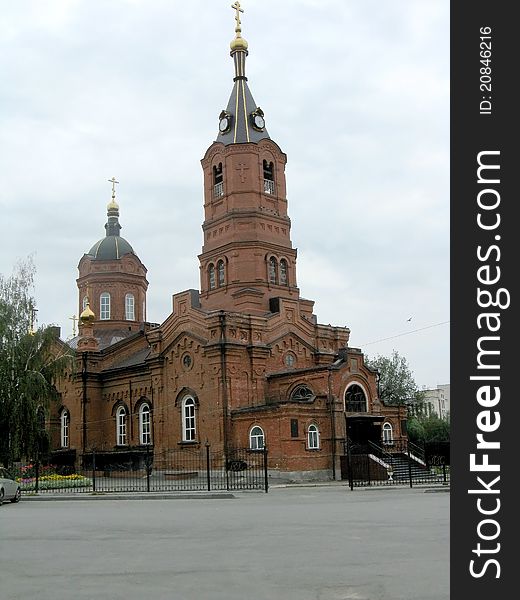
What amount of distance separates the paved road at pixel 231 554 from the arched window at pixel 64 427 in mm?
29033

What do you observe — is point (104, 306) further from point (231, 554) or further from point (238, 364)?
point (231, 554)

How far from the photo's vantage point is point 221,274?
40.5 metres

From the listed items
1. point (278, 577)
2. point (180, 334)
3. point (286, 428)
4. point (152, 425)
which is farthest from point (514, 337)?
point (152, 425)

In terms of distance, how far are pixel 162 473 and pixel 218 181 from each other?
15.7 meters

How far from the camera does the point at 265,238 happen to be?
39719mm

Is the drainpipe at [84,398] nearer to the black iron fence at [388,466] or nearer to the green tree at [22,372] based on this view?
the green tree at [22,372]

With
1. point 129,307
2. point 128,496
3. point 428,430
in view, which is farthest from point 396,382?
point 128,496

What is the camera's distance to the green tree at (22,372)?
33.5m

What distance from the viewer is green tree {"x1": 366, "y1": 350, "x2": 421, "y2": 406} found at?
217 ft

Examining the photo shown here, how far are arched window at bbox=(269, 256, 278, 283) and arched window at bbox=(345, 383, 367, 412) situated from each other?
743 cm

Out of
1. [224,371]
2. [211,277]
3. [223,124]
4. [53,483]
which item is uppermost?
[223,124]

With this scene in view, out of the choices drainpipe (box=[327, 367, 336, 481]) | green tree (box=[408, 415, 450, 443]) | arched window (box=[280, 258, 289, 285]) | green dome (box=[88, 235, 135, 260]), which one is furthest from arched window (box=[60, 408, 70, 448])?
green tree (box=[408, 415, 450, 443])

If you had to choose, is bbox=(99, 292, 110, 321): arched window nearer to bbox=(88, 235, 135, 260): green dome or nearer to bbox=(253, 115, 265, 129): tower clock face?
bbox=(88, 235, 135, 260): green dome

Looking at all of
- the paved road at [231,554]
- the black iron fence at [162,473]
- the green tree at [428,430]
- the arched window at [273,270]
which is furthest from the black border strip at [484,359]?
the green tree at [428,430]
